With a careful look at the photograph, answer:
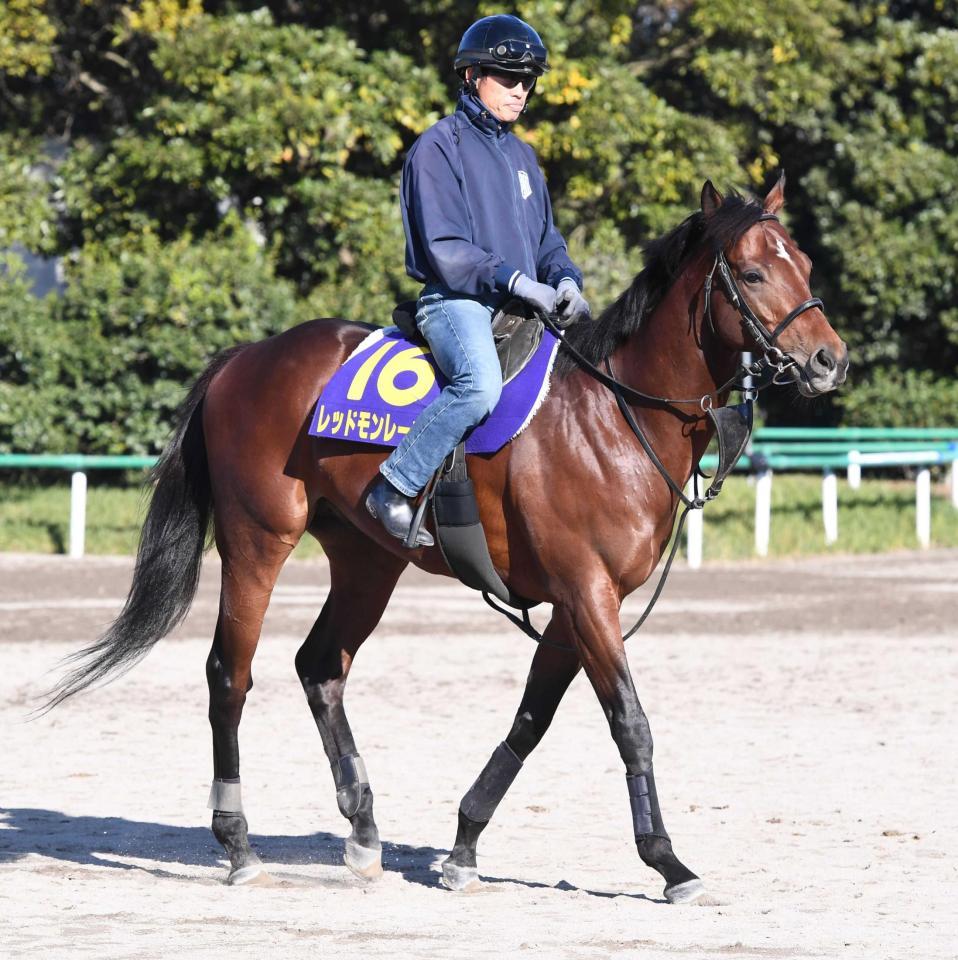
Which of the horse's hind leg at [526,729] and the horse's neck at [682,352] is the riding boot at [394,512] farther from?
the horse's neck at [682,352]

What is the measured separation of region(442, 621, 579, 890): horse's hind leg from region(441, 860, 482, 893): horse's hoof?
0.12 metres

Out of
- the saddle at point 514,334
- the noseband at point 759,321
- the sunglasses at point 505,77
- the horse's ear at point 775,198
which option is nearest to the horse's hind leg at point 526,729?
the saddle at point 514,334

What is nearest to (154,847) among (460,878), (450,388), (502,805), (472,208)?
(460,878)

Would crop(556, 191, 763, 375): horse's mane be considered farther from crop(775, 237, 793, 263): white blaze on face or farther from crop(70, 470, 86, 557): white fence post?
crop(70, 470, 86, 557): white fence post

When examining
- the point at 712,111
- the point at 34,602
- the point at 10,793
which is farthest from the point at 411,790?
the point at 712,111

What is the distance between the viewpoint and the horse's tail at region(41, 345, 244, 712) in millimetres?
6566

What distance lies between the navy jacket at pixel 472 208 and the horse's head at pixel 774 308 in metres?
0.70

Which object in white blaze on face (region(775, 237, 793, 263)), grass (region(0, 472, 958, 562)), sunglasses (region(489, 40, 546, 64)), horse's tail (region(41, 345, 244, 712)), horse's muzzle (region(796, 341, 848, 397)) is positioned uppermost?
sunglasses (region(489, 40, 546, 64))

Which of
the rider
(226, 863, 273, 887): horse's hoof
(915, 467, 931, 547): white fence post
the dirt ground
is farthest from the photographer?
(915, 467, 931, 547): white fence post

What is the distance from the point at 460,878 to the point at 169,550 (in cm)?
176

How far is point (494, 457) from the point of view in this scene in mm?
5812

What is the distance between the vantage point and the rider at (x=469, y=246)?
18.8 ft

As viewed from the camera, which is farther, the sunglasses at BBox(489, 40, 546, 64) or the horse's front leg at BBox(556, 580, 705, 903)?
the sunglasses at BBox(489, 40, 546, 64)

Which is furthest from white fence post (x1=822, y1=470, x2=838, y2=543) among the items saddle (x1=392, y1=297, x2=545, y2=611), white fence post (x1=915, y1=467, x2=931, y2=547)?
saddle (x1=392, y1=297, x2=545, y2=611)
